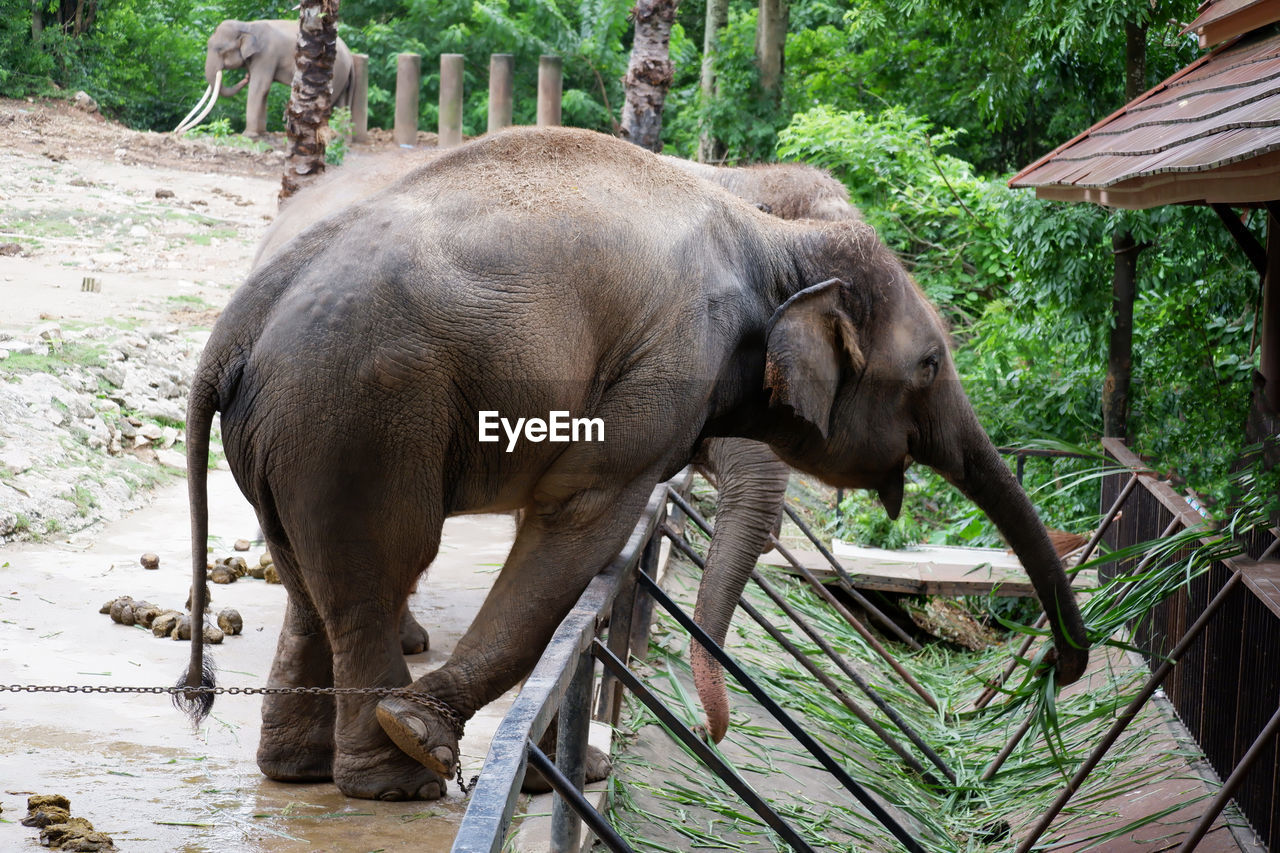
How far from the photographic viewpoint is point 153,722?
491 centimetres

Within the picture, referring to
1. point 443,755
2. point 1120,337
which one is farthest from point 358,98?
point 443,755

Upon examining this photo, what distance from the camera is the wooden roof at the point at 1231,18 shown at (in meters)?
5.99

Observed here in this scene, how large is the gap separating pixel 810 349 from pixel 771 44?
13.9m

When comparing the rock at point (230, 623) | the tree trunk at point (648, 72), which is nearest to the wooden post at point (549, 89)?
the tree trunk at point (648, 72)

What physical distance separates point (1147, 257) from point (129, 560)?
281 inches

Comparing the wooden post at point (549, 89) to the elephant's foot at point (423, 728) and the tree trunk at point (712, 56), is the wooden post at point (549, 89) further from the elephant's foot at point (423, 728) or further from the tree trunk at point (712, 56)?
the elephant's foot at point (423, 728)

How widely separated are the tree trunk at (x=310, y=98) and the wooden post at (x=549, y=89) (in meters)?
5.15

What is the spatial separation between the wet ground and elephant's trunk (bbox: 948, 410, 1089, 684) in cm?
212

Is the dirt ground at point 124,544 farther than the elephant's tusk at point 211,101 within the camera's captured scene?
No

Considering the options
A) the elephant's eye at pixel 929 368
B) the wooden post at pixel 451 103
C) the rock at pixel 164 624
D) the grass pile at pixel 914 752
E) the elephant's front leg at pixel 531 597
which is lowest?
the grass pile at pixel 914 752

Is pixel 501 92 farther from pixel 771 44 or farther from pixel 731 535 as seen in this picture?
pixel 731 535

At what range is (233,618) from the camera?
20.0 ft

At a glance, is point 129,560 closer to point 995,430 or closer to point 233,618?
point 233,618

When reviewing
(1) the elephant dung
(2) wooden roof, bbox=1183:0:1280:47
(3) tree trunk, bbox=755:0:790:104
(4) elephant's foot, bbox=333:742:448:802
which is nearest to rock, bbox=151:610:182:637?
(1) the elephant dung
